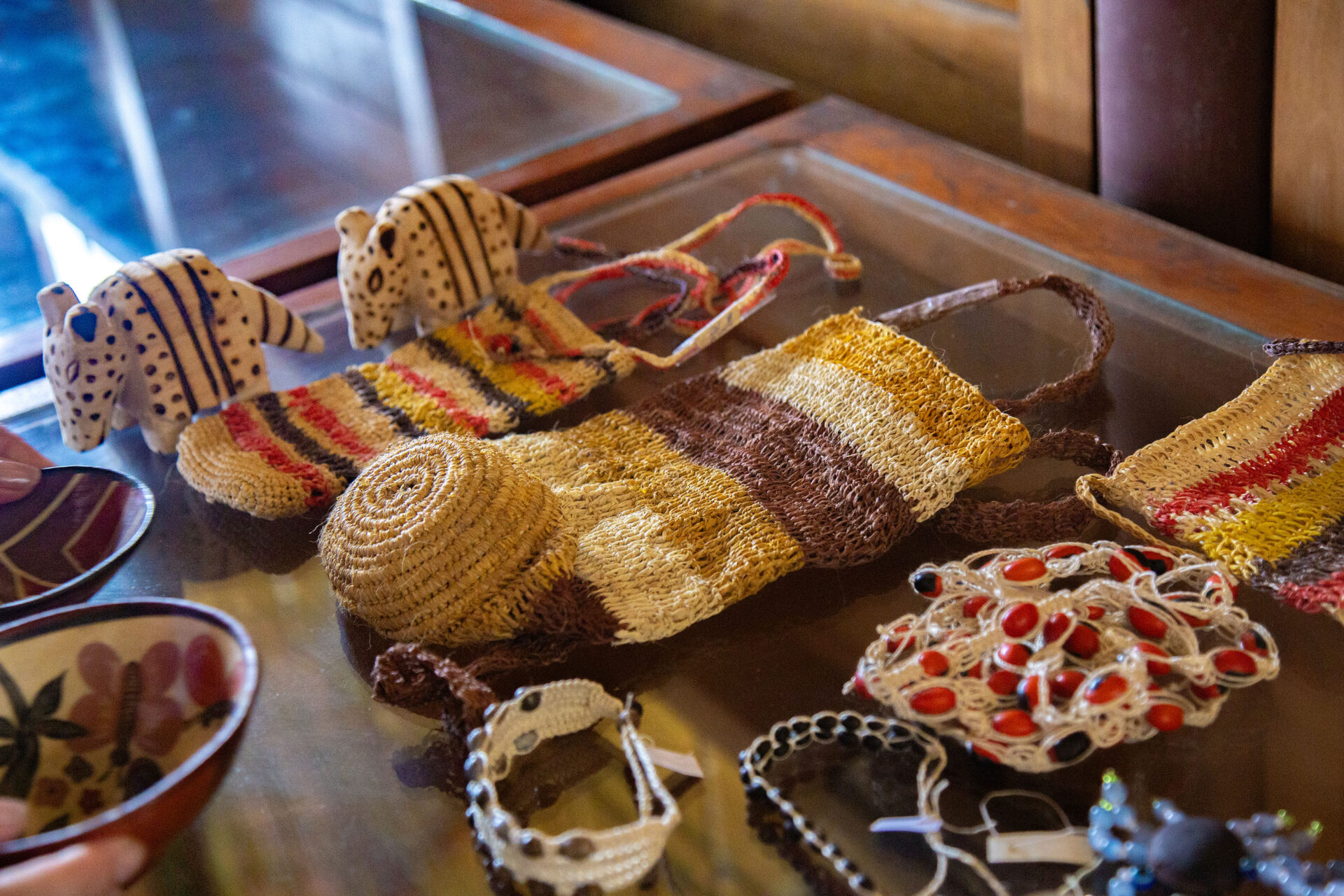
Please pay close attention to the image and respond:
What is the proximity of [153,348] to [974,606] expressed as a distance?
50 cm

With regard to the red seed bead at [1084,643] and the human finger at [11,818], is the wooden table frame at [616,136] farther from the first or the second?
the red seed bead at [1084,643]

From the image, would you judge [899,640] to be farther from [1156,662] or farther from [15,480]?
[15,480]

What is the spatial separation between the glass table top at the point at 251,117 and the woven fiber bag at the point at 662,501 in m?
0.50

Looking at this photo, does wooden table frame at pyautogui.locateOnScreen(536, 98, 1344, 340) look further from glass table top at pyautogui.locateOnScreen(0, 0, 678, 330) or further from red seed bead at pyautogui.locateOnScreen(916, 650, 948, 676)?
red seed bead at pyautogui.locateOnScreen(916, 650, 948, 676)

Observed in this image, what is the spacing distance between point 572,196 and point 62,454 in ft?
1.52

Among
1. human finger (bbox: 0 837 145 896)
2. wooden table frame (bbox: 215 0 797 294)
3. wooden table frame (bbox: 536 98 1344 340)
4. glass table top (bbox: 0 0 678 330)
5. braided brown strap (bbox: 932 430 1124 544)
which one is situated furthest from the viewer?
glass table top (bbox: 0 0 678 330)

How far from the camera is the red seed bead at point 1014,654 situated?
1.63 feet

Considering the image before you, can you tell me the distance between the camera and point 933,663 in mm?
501

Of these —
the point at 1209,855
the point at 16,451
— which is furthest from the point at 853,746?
the point at 16,451

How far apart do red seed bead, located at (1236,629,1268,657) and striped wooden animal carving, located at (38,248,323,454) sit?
590 mm

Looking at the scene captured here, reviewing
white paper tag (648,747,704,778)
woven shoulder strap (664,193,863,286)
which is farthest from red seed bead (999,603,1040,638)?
woven shoulder strap (664,193,863,286)

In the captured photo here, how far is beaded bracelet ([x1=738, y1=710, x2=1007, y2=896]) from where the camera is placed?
46 centimetres

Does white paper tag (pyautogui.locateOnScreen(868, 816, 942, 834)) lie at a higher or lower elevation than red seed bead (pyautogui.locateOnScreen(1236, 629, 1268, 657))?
lower

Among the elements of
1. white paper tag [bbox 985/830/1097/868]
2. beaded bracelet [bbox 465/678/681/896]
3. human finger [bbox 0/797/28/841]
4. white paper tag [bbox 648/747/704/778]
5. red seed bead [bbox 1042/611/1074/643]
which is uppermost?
human finger [bbox 0/797/28/841]
